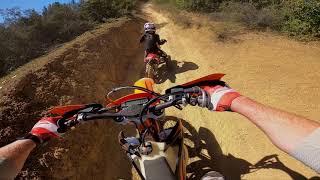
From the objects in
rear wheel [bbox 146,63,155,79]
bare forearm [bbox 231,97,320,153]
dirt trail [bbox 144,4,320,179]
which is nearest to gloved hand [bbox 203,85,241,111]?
bare forearm [bbox 231,97,320,153]

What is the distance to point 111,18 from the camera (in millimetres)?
18719

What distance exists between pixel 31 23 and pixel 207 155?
10.7 m

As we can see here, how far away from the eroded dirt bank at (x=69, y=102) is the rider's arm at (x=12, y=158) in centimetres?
276

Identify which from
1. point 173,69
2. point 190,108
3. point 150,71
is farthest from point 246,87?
point 173,69

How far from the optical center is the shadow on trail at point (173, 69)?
11078 mm

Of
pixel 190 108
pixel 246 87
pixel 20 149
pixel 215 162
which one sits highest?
pixel 20 149

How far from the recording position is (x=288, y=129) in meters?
1.95

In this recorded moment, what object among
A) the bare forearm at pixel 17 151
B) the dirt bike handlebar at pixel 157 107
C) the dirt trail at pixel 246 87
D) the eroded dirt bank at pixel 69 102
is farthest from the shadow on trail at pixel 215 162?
the bare forearm at pixel 17 151

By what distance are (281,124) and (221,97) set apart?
696mm

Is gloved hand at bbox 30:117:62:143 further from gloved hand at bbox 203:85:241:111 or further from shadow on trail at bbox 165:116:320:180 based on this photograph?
shadow on trail at bbox 165:116:320:180

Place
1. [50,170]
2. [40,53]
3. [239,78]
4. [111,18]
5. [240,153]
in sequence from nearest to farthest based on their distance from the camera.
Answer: [50,170], [240,153], [239,78], [40,53], [111,18]

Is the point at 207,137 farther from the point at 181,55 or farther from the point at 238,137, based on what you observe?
the point at 181,55

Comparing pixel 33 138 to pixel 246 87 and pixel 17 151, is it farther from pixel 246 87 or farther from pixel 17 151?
pixel 246 87

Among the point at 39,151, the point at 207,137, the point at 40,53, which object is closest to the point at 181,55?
the point at 40,53
